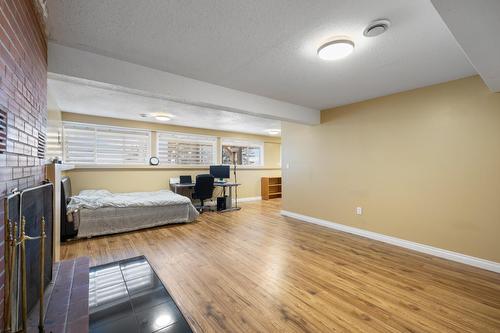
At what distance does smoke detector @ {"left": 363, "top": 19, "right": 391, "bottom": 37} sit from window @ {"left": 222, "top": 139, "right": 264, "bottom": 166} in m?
5.38

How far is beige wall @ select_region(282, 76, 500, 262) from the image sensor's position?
2543 millimetres

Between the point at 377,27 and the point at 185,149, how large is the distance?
5362 millimetres

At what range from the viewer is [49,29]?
5.84ft

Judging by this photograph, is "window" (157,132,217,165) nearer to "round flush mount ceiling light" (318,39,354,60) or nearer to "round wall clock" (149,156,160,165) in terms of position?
"round wall clock" (149,156,160,165)

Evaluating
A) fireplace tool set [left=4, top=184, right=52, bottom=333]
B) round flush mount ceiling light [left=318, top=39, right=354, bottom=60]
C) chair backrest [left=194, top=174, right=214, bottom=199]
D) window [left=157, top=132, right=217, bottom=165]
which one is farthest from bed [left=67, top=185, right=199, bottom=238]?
round flush mount ceiling light [left=318, top=39, right=354, bottom=60]

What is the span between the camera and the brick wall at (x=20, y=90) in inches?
38.1

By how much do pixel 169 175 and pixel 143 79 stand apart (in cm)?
380

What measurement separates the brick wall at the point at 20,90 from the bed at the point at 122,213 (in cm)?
210

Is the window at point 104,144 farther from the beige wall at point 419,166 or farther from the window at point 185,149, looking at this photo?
the beige wall at point 419,166

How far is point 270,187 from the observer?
24.5 ft

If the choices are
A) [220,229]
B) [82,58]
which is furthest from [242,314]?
[82,58]

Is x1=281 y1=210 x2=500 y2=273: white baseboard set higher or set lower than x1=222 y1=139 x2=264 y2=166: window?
lower

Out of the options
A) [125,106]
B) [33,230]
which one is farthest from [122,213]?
[33,230]

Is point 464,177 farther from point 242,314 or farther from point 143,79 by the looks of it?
point 143,79
